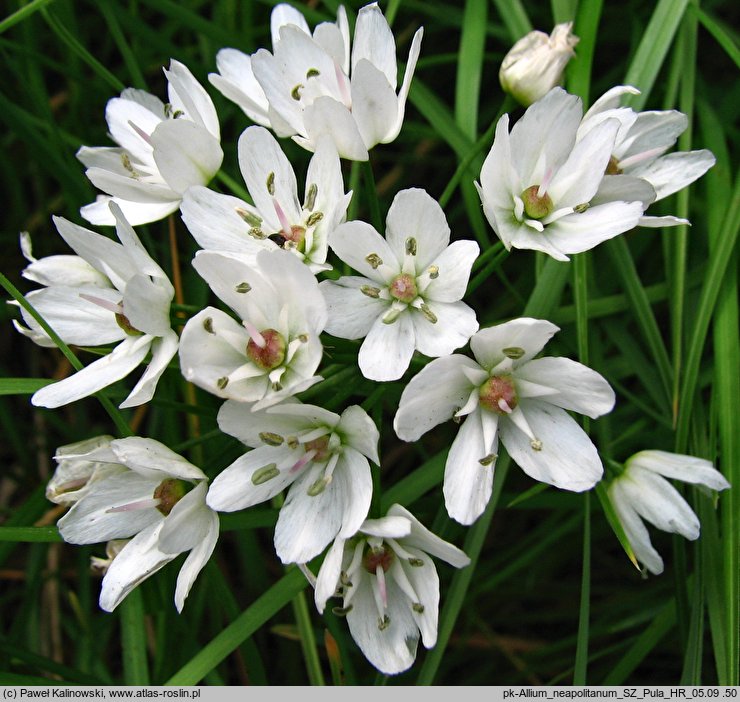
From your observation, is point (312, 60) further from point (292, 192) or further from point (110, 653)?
point (110, 653)

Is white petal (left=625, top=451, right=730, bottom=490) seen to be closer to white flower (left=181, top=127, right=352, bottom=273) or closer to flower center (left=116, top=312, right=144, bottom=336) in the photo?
white flower (left=181, top=127, right=352, bottom=273)

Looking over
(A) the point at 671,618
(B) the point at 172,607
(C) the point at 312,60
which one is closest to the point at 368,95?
(C) the point at 312,60

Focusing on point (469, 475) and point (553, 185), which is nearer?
point (469, 475)

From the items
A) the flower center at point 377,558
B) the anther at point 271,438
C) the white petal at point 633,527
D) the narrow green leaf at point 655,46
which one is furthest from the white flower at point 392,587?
the narrow green leaf at point 655,46

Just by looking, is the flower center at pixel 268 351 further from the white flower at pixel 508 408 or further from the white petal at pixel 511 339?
the white petal at pixel 511 339

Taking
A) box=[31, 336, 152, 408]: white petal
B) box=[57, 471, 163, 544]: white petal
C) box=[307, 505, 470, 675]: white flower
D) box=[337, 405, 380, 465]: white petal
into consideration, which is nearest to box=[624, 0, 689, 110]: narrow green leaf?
box=[337, 405, 380, 465]: white petal

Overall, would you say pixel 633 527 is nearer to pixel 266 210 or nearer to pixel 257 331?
pixel 257 331

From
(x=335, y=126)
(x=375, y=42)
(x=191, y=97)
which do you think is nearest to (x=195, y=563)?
(x=335, y=126)
